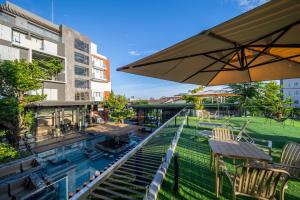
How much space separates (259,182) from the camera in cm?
197

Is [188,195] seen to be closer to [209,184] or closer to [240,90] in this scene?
[209,184]

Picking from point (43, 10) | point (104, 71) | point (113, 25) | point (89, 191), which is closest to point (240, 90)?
point (113, 25)

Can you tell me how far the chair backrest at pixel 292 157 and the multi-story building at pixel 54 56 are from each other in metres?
17.5

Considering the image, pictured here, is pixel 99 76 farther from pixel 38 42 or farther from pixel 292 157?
pixel 292 157

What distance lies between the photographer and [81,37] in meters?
25.4

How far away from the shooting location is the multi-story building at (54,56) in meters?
15.3

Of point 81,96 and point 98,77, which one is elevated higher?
point 98,77

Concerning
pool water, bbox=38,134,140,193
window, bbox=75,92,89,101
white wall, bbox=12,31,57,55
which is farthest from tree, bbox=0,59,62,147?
window, bbox=75,92,89,101

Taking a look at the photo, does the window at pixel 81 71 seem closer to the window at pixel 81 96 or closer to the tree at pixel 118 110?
the window at pixel 81 96

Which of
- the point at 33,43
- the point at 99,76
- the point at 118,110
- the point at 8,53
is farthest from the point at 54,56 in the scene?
the point at 99,76

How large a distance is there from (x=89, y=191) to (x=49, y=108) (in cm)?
1891

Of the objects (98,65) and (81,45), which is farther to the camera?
(98,65)

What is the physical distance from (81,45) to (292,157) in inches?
1116

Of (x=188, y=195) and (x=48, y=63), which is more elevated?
(x=48, y=63)
